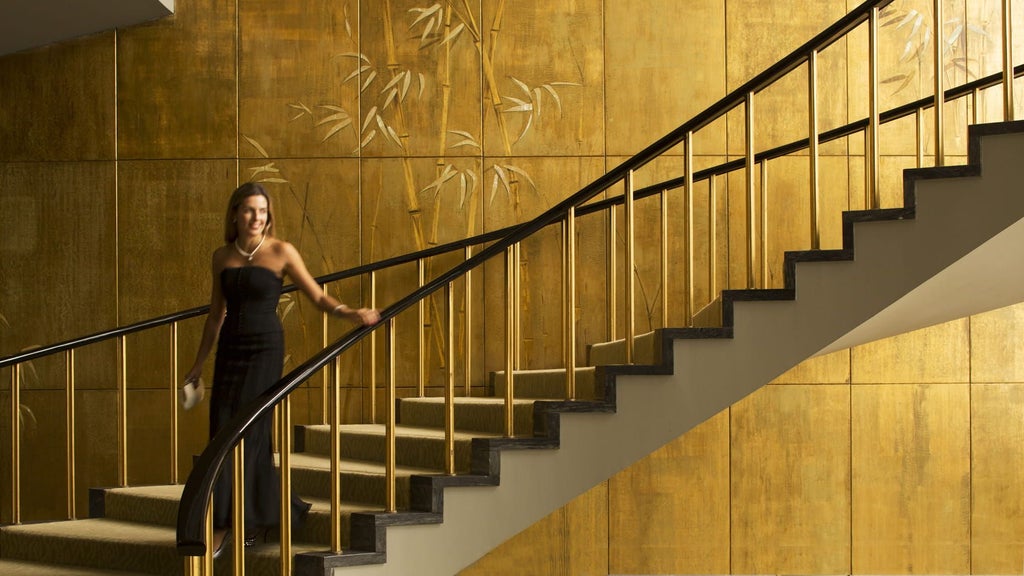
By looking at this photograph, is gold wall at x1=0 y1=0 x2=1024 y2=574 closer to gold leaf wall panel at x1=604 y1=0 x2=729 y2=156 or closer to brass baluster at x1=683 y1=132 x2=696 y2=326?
gold leaf wall panel at x1=604 y1=0 x2=729 y2=156

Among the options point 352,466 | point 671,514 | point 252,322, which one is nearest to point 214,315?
point 252,322

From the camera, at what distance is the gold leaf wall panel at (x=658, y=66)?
20.6 ft

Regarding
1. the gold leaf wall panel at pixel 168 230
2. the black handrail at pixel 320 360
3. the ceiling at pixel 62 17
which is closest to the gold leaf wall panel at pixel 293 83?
the gold leaf wall panel at pixel 168 230

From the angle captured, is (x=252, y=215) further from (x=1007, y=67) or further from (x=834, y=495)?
(x=834, y=495)

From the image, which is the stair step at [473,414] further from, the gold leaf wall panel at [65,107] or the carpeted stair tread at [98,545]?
the gold leaf wall panel at [65,107]

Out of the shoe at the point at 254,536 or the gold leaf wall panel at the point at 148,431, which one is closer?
the shoe at the point at 254,536

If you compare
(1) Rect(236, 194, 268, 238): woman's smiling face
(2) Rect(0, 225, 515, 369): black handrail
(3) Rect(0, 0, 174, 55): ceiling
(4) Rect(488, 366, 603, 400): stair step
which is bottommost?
(4) Rect(488, 366, 603, 400): stair step

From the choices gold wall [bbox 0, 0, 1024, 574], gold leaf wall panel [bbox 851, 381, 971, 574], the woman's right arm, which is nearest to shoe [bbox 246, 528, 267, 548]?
the woman's right arm

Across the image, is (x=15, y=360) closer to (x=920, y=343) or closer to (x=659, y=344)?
(x=659, y=344)

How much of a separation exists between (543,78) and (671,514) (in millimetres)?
2946

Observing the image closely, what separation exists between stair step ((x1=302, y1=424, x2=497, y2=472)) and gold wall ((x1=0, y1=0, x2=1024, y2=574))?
114 centimetres

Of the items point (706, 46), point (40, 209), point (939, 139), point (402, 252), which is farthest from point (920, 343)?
point (40, 209)

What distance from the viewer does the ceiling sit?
18.8 ft

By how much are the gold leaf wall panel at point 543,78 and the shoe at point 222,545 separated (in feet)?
11.0
